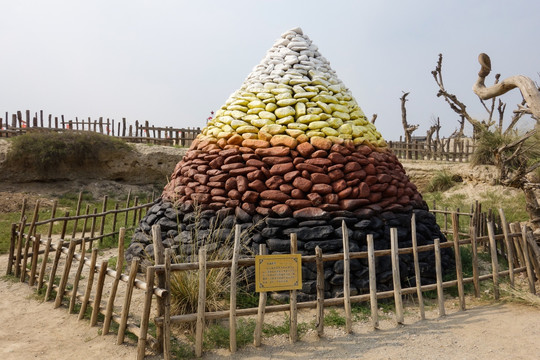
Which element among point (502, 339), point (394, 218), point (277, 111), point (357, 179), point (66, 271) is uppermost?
point (277, 111)

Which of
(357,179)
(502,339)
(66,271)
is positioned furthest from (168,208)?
(502,339)

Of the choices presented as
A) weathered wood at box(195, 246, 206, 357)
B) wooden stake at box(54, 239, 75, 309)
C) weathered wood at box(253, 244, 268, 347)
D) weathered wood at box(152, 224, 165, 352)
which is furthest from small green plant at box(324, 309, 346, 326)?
wooden stake at box(54, 239, 75, 309)

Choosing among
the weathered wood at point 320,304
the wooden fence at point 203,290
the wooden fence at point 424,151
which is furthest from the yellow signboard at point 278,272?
the wooden fence at point 424,151

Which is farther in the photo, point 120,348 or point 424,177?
point 424,177

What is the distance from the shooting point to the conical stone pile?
4.45 meters

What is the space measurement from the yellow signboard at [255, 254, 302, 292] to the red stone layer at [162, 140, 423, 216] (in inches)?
39.3

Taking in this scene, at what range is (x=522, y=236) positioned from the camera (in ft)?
15.5

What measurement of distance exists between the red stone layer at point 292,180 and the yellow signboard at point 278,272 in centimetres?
100

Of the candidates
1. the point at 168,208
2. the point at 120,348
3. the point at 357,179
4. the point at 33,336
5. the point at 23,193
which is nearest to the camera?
the point at 120,348

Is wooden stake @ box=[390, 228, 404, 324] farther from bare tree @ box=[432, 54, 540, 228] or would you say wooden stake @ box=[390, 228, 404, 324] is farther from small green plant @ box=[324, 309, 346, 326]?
bare tree @ box=[432, 54, 540, 228]

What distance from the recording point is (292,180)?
15.1 ft

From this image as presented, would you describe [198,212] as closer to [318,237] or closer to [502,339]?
[318,237]

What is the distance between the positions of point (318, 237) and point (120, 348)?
2.10 meters

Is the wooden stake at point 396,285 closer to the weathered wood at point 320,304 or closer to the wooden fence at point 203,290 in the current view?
the wooden fence at point 203,290
